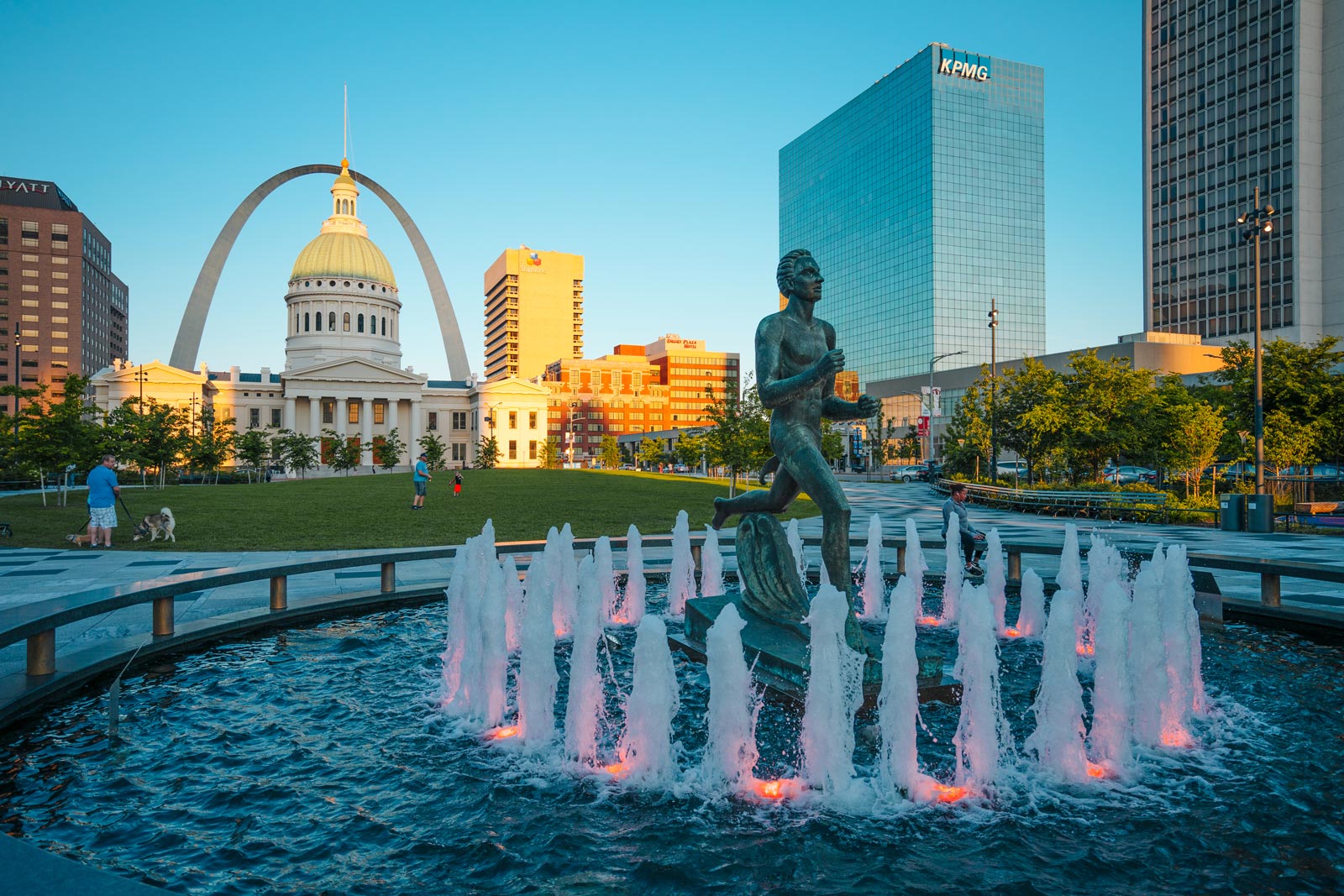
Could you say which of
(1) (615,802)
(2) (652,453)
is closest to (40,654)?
(1) (615,802)

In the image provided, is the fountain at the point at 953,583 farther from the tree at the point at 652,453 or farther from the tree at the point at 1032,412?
the tree at the point at 652,453

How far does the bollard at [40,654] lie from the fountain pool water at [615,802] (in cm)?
42

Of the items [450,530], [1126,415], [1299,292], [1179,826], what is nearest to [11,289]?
[450,530]

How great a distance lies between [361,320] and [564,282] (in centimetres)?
7776

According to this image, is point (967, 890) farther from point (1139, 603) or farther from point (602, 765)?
point (1139, 603)

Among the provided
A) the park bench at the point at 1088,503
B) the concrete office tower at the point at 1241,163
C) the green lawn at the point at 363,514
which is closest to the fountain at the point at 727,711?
the green lawn at the point at 363,514

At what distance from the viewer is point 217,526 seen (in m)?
22.3

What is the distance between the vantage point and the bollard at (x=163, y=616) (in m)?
7.58

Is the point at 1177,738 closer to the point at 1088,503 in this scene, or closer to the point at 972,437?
the point at 1088,503

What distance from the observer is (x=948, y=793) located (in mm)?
4719

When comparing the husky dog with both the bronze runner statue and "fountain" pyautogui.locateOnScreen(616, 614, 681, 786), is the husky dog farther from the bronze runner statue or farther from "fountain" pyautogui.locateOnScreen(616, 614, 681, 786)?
"fountain" pyautogui.locateOnScreen(616, 614, 681, 786)

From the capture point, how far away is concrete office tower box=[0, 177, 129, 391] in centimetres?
11825

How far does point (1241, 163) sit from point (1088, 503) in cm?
7985

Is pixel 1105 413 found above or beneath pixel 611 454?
above
